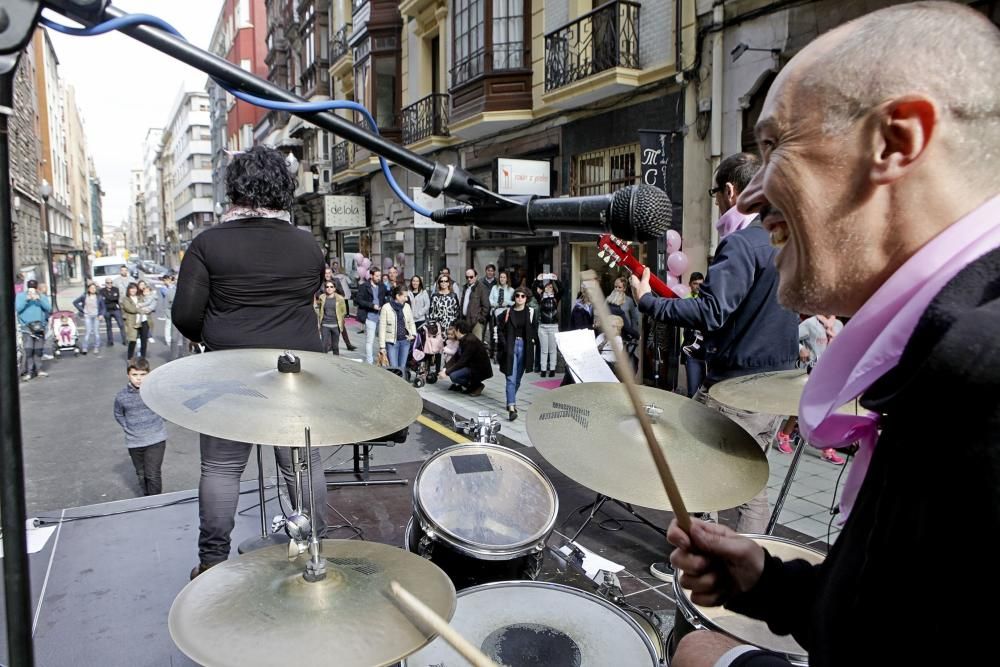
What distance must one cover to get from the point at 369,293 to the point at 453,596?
37.5 feet

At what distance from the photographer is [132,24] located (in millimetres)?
1188

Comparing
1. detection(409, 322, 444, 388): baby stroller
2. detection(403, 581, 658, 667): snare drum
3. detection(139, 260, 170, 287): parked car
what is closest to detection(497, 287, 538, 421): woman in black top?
detection(409, 322, 444, 388): baby stroller

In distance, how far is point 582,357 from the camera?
3613mm

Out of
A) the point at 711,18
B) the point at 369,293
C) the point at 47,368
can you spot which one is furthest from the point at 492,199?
the point at 47,368

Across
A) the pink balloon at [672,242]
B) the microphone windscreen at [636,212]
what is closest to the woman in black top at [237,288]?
the microphone windscreen at [636,212]

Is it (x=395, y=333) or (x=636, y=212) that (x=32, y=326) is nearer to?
(x=395, y=333)

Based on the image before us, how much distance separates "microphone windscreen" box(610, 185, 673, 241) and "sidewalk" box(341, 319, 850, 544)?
1.36 meters

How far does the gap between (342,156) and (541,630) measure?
→ 25.2 m

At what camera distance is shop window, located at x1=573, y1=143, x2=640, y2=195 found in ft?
37.5

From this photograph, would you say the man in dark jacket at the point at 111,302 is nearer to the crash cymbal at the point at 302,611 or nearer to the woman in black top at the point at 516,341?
the woman in black top at the point at 516,341

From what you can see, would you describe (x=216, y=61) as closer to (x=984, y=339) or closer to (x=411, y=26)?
(x=984, y=339)

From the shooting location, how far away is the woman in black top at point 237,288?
10.3ft

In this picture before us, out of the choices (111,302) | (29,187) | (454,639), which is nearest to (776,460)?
(454,639)

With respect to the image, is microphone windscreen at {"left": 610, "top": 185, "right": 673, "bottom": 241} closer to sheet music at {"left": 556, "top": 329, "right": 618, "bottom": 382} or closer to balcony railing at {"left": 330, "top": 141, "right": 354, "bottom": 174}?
sheet music at {"left": 556, "top": 329, "right": 618, "bottom": 382}
